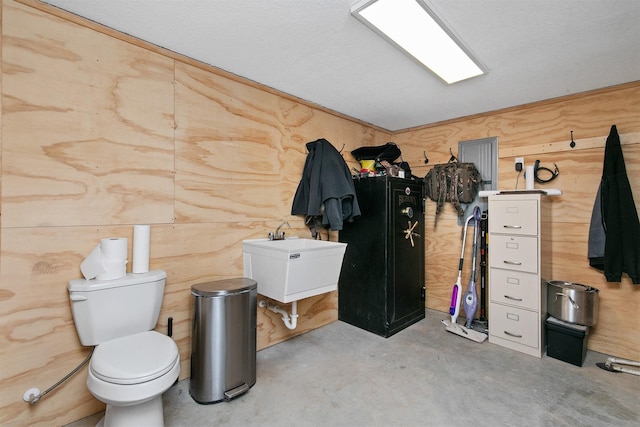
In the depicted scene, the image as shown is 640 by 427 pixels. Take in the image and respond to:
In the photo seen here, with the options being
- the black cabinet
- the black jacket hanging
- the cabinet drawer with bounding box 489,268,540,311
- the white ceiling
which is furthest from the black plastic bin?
the white ceiling

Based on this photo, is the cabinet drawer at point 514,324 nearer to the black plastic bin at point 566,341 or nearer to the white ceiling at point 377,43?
the black plastic bin at point 566,341

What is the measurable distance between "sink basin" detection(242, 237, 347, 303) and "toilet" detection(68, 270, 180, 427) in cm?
69

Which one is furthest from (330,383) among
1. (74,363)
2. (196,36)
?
(196,36)

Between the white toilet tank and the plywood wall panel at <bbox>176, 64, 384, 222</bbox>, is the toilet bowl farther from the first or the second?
the plywood wall panel at <bbox>176, 64, 384, 222</bbox>

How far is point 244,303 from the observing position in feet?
6.44

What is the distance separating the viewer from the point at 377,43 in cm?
190

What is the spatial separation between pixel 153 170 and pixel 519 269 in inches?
120

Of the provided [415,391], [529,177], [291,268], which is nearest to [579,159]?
[529,177]

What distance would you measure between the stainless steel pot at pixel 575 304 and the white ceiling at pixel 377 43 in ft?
5.73

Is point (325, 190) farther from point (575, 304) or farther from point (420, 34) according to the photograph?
point (575, 304)

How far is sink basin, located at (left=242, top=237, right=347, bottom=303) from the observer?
6.78 ft

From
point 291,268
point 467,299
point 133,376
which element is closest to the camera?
point 133,376

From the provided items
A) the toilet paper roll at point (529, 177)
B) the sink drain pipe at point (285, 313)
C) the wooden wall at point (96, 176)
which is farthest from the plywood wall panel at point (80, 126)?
the toilet paper roll at point (529, 177)

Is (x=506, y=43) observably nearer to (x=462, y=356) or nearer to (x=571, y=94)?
(x=571, y=94)
